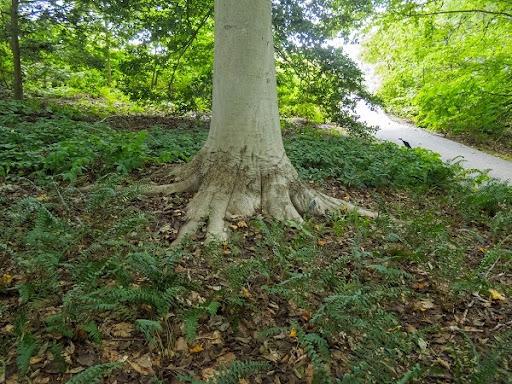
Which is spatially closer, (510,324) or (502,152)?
(510,324)

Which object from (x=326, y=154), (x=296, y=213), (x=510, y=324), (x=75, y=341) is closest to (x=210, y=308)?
(x=75, y=341)

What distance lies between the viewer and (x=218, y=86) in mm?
3838

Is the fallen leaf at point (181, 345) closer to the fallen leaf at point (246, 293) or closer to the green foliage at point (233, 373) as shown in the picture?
the green foliage at point (233, 373)

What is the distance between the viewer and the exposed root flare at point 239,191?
376 cm

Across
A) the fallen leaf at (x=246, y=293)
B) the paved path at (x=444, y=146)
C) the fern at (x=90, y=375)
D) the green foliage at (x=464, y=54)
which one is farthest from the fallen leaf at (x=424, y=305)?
the green foliage at (x=464, y=54)

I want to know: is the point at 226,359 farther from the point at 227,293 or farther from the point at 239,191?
the point at 239,191

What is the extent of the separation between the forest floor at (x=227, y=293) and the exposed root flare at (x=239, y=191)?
155 millimetres

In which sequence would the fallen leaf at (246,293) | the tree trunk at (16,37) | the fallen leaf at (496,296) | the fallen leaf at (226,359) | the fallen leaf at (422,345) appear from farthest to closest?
the tree trunk at (16,37)
the fallen leaf at (496,296)
the fallen leaf at (246,293)
the fallen leaf at (422,345)
the fallen leaf at (226,359)

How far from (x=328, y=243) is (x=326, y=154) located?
3.03 metres

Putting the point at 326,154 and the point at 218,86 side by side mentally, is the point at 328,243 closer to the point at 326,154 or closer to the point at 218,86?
the point at 218,86

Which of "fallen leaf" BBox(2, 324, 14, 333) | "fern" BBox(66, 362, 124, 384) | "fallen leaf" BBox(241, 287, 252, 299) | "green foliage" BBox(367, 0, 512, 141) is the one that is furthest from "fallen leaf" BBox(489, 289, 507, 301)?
"green foliage" BBox(367, 0, 512, 141)

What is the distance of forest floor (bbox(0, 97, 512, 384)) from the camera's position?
6.70 feet

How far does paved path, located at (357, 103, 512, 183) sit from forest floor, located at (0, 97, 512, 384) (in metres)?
4.39

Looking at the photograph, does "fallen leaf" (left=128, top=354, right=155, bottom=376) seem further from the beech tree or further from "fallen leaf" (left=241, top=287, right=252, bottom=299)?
the beech tree
